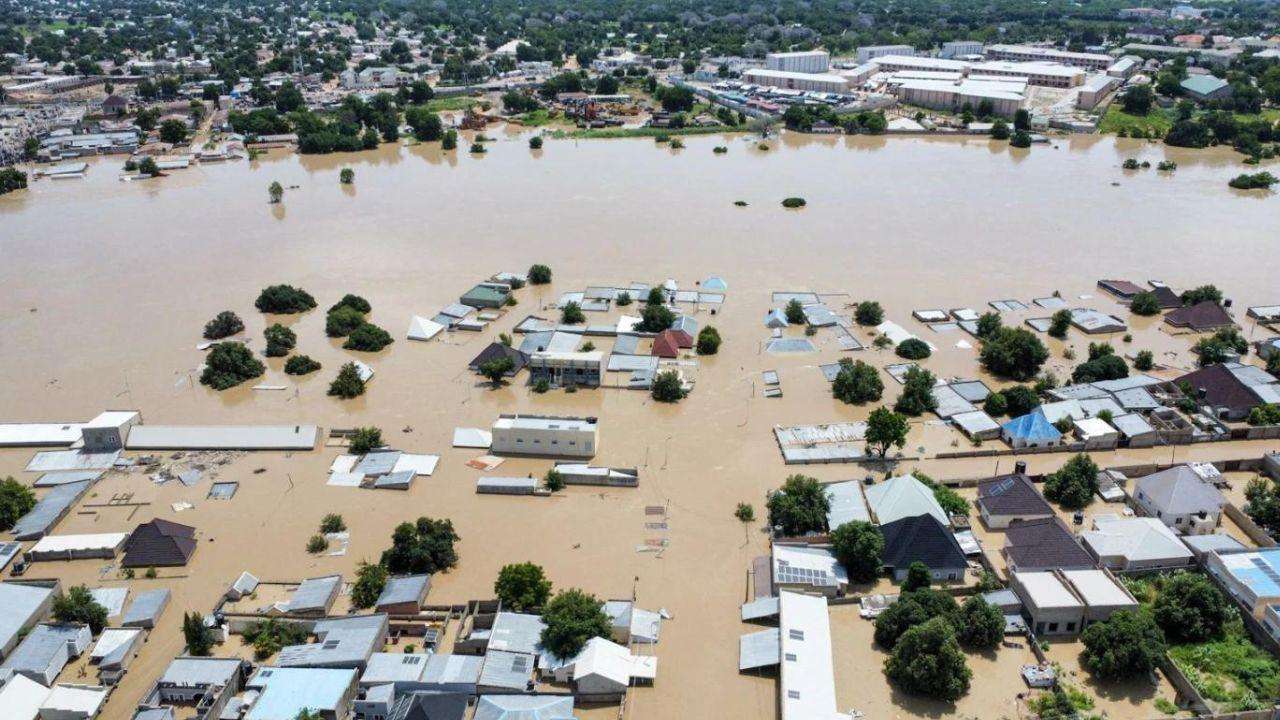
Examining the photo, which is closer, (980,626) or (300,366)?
(980,626)

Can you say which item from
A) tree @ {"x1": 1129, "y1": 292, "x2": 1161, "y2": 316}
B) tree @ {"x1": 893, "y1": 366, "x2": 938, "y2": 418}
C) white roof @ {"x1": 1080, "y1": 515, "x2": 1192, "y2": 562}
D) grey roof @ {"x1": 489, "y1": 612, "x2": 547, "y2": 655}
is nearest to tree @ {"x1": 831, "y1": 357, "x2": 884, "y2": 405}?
tree @ {"x1": 893, "y1": 366, "x2": 938, "y2": 418}

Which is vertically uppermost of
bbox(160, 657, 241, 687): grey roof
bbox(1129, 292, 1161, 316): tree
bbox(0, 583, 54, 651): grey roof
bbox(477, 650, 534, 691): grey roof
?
bbox(0, 583, 54, 651): grey roof

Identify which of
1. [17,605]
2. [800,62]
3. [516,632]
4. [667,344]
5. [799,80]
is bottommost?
[516,632]

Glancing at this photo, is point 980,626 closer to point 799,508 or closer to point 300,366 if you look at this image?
point 799,508

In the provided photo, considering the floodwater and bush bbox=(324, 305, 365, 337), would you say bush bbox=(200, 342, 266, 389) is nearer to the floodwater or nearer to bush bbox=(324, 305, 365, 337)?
the floodwater

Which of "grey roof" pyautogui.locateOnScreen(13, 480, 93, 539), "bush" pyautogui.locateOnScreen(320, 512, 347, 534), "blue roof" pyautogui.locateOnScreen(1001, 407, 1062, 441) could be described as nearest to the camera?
"grey roof" pyautogui.locateOnScreen(13, 480, 93, 539)

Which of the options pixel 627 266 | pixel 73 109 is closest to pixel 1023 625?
pixel 627 266

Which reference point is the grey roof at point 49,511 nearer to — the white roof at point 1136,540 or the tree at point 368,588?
the tree at point 368,588

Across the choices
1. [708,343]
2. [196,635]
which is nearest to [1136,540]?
[708,343]
